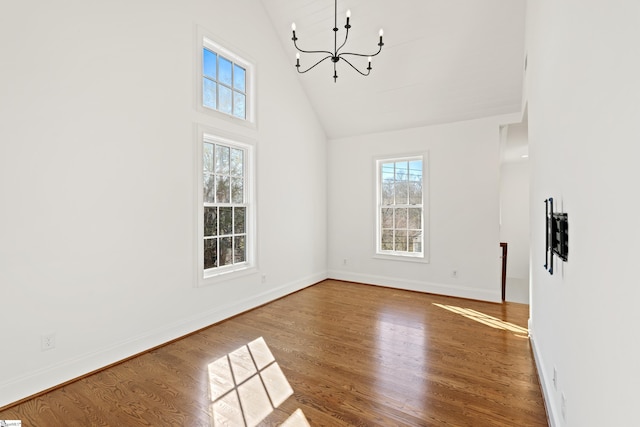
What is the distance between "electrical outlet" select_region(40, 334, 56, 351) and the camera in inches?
91.1

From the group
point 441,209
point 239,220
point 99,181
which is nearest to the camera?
point 99,181

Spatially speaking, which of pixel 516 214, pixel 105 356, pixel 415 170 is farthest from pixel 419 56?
pixel 105 356

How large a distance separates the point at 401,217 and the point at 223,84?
3.45 metres

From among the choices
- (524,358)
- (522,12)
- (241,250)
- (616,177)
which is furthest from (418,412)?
(522,12)

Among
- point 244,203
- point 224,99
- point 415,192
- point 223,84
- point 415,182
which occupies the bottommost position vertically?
point 244,203

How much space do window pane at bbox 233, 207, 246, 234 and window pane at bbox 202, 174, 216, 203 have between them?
0.39 m

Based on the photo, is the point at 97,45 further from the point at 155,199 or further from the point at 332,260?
the point at 332,260

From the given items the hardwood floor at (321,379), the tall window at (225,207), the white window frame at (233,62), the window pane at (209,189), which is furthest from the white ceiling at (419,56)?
the hardwood floor at (321,379)

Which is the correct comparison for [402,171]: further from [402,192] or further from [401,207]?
[401,207]

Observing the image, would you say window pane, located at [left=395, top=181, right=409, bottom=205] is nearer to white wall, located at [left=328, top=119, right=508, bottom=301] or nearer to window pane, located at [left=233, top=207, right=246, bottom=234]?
white wall, located at [left=328, top=119, right=508, bottom=301]

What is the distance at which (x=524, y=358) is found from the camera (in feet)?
9.02

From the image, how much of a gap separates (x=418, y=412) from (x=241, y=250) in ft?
9.36

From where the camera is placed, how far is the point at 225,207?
391cm

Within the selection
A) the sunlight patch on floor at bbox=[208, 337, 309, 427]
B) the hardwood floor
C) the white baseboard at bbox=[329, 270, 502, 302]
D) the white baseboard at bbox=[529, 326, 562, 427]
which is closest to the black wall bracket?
the white baseboard at bbox=[529, 326, 562, 427]
